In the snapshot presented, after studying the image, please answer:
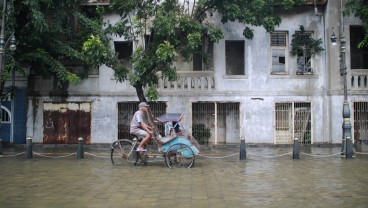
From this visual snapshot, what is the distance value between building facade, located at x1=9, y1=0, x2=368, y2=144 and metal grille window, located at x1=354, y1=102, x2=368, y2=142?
0.23 ft

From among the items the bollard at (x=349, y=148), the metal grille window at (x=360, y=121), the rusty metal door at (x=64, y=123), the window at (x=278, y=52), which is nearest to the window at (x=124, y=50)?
the rusty metal door at (x=64, y=123)

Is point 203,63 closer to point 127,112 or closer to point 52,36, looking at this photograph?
point 127,112

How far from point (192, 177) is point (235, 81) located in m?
11.1

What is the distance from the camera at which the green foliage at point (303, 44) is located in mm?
20578

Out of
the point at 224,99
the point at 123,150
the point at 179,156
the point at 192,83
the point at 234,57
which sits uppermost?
the point at 234,57

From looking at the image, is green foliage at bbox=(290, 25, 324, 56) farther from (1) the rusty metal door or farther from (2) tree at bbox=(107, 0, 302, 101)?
(1) the rusty metal door

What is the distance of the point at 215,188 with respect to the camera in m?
8.85

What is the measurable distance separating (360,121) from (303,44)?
15.7ft

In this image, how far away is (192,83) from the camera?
20641 millimetres

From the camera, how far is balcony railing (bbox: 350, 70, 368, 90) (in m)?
20.3

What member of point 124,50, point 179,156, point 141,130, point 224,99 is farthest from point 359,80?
point 141,130

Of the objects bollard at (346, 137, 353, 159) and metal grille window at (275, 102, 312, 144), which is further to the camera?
metal grille window at (275, 102, 312, 144)

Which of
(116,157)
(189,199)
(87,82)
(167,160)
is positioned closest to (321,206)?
(189,199)

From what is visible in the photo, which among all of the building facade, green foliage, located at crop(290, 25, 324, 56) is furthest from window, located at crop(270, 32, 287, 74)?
green foliage, located at crop(290, 25, 324, 56)
